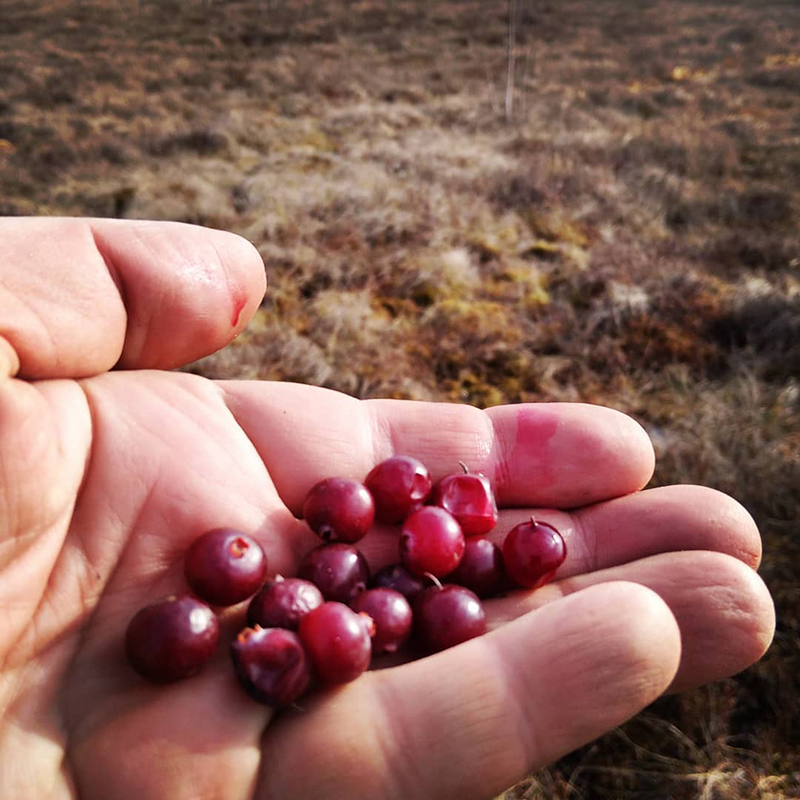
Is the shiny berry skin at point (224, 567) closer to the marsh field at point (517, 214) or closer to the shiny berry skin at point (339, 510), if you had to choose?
the shiny berry skin at point (339, 510)

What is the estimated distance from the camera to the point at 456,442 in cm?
391

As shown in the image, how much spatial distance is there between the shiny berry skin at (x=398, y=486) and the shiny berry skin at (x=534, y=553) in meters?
0.48

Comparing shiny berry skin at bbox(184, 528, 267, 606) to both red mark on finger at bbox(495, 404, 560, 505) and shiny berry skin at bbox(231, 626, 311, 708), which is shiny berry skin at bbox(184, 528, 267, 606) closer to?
shiny berry skin at bbox(231, 626, 311, 708)

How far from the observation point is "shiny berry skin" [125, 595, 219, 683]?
269 centimetres

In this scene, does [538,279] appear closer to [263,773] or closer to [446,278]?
[446,278]

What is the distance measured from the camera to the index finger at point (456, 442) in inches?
147

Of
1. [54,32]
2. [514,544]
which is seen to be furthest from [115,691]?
[54,32]

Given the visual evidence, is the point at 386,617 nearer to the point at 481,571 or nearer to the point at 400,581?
the point at 400,581

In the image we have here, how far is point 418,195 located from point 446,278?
2.23 meters

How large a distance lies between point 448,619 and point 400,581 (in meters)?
0.41

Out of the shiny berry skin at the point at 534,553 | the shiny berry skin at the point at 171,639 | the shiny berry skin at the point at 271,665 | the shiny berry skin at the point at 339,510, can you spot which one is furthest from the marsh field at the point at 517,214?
the shiny berry skin at the point at 171,639

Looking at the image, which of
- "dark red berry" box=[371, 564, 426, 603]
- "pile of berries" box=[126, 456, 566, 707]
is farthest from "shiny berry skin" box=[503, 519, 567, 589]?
"dark red berry" box=[371, 564, 426, 603]

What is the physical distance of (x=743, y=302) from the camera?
7.71 m

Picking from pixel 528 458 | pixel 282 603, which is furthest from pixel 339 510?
pixel 528 458
